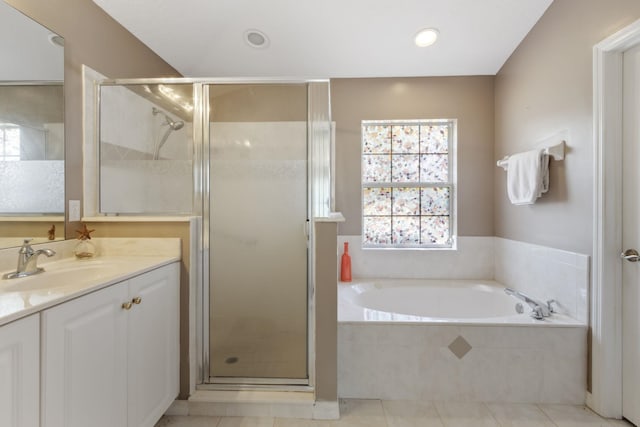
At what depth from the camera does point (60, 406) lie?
2.95ft

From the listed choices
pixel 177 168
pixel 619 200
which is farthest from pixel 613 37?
pixel 177 168

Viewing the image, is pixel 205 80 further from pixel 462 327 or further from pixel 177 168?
pixel 462 327

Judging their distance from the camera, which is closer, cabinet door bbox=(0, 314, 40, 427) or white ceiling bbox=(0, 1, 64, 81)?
cabinet door bbox=(0, 314, 40, 427)

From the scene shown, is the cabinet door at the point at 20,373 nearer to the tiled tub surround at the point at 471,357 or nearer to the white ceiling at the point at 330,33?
the tiled tub surround at the point at 471,357

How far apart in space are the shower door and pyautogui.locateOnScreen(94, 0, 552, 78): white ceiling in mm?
719

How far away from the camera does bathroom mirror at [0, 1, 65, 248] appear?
125 centimetres

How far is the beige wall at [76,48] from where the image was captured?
1447 mm

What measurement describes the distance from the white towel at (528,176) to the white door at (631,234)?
408mm

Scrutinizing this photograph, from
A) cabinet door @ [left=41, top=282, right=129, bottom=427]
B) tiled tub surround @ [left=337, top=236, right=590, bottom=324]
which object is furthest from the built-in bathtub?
cabinet door @ [left=41, top=282, right=129, bottom=427]

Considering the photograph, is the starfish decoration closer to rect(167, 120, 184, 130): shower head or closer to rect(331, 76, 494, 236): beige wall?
rect(167, 120, 184, 130): shower head

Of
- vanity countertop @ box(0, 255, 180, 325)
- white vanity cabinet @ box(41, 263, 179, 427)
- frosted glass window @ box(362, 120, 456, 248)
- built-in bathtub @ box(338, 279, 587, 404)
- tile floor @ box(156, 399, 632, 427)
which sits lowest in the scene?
tile floor @ box(156, 399, 632, 427)

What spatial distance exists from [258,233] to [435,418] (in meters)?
1.39

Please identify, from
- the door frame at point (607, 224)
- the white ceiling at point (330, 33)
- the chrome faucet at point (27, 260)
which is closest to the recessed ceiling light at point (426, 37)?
the white ceiling at point (330, 33)

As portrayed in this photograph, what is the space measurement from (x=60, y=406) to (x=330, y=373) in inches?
43.9
